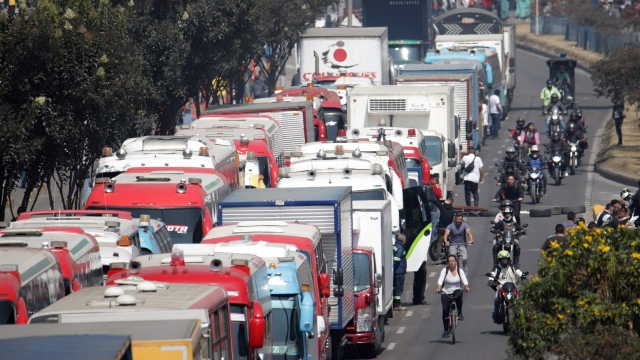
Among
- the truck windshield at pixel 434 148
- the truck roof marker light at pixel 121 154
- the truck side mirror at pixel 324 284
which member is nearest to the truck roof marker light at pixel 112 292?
the truck side mirror at pixel 324 284

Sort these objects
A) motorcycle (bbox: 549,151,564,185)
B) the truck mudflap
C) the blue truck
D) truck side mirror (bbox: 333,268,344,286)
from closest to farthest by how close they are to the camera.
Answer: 1. truck side mirror (bbox: 333,268,344,286)
2. the blue truck
3. the truck mudflap
4. motorcycle (bbox: 549,151,564,185)

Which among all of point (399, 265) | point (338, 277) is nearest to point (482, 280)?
point (399, 265)

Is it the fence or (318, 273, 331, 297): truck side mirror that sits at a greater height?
(318, 273, 331, 297): truck side mirror

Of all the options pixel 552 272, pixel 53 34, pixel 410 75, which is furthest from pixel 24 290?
pixel 410 75

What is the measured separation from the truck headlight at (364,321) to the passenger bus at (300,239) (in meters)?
2.19

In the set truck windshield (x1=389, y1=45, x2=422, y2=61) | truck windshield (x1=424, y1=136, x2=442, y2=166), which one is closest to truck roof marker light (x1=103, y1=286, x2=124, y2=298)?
truck windshield (x1=424, y1=136, x2=442, y2=166)

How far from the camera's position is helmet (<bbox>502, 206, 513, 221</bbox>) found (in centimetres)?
2392

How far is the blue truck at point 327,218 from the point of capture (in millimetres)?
17172

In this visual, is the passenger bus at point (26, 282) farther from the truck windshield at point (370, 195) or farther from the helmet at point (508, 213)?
the helmet at point (508, 213)

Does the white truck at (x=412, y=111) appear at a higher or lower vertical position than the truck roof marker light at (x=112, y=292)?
lower

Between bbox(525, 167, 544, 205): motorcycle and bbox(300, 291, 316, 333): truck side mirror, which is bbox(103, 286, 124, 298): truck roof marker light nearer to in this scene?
bbox(300, 291, 316, 333): truck side mirror

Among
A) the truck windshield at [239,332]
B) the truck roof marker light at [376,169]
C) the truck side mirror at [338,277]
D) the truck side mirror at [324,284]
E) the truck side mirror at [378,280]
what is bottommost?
the truck side mirror at [378,280]

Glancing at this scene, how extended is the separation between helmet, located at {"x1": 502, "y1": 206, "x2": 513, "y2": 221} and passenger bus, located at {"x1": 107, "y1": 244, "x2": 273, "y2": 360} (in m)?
11.2

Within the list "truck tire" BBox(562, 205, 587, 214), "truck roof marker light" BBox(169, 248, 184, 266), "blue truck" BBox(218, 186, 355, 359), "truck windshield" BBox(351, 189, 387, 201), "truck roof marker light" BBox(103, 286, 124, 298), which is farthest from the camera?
"truck tire" BBox(562, 205, 587, 214)
